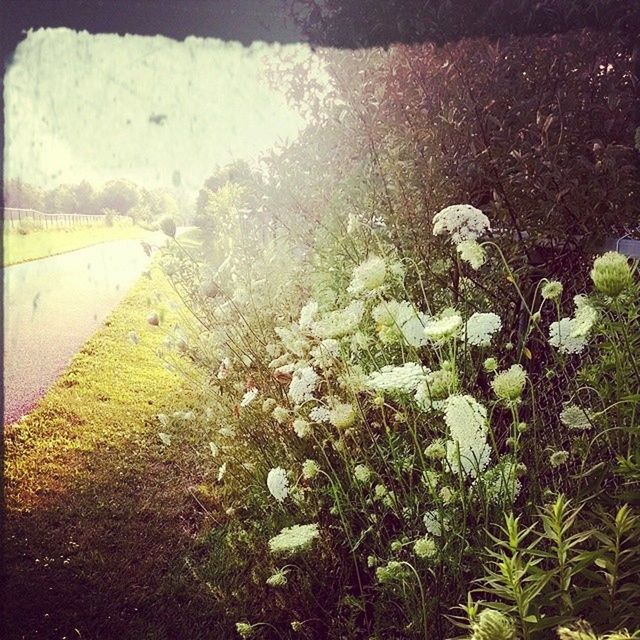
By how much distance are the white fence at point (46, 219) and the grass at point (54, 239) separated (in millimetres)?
21

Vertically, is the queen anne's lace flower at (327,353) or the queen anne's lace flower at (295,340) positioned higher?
the queen anne's lace flower at (295,340)

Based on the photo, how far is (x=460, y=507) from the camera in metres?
1.29

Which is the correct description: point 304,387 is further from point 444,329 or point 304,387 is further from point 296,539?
point 444,329

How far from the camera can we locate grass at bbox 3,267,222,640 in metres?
1.71

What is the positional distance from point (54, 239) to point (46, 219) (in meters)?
0.07

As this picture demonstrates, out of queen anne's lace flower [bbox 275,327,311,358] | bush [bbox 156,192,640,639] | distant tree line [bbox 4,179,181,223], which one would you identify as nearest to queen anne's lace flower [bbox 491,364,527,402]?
bush [bbox 156,192,640,639]

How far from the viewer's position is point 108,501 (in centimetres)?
208

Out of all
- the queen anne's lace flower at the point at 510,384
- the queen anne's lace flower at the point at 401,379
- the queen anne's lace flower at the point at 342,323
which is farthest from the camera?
the queen anne's lace flower at the point at 342,323

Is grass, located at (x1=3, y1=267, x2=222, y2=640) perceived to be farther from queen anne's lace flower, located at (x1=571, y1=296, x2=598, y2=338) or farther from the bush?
queen anne's lace flower, located at (x1=571, y1=296, x2=598, y2=338)

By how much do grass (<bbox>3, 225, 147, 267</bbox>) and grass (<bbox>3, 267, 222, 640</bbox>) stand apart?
30 cm

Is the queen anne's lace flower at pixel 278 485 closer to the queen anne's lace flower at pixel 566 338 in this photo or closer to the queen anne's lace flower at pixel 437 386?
the queen anne's lace flower at pixel 437 386

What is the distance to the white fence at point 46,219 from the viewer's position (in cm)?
185

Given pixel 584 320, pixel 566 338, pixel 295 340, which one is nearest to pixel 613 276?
pixel 584 320

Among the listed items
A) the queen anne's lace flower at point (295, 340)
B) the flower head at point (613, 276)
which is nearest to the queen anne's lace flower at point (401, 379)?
the flower head at point (613, 276)
